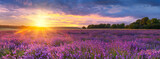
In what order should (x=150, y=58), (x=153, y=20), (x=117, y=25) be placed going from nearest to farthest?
(x=150, y=58) → (x=153, y=20) → (x=117, y=25)

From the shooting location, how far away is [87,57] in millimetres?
2004

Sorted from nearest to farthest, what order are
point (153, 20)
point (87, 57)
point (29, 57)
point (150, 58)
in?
point (150, 58) → point (87, 57) → point (29, 57) → point (153, 20)

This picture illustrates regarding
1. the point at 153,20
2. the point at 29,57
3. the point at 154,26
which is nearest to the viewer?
the point at 29,57

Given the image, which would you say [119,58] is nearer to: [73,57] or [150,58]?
[150,58]

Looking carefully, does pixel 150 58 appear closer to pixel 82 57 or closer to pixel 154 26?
pixel 82 57

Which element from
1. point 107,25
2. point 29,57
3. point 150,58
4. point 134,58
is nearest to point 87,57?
point 134,58

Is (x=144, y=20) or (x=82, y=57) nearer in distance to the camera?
(x=82, y=57)

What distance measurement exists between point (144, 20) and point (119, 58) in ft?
192

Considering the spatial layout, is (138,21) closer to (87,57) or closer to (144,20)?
(144,20)

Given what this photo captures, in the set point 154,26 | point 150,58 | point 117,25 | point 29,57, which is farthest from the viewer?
point 117,25

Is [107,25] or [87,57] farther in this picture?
[107,25]

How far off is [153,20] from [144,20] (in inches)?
138

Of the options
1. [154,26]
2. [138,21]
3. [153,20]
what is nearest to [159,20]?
[153,20]

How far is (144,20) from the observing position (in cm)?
5253
